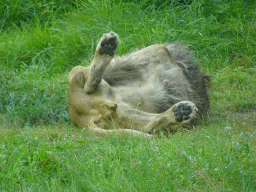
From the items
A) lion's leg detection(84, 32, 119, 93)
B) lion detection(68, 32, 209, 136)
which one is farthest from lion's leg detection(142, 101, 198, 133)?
lion's leg detection(84, 32, 119, 93)

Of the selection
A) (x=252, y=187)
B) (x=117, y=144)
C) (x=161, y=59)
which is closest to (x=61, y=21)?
(x=161, y=59)

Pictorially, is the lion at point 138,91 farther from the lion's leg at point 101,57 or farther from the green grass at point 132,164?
the green grass at point 132,164

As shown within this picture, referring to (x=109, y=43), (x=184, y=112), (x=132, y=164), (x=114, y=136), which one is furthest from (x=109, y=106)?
(x=132, y=164)

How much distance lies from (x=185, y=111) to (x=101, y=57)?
1.05m

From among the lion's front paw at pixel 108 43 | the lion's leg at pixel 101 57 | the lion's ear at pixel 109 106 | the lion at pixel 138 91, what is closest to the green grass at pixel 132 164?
the lion at pixel 138 91

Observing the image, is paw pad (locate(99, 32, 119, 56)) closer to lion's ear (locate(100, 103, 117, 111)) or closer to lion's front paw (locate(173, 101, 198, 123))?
lion's ear (locate(100, 103, 117, 111))

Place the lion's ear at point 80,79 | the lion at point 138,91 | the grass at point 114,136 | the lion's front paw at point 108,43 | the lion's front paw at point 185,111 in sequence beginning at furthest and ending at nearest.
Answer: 1. the lion's ear at point 80,79
2. the lion's front paw at point 108,43
3. the lion at point 138,91
4. the lion's front paw at point 185,111
5. the grass at point 114,136

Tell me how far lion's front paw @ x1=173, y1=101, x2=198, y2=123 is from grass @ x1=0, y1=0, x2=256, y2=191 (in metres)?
0.15

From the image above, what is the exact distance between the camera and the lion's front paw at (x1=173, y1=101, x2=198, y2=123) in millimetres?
3699

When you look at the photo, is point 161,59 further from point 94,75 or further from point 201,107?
point 94,75

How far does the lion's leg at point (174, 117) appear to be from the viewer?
371 centimetres

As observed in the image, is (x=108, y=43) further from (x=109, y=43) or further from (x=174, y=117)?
(x=174, y=117)

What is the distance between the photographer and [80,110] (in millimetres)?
4359

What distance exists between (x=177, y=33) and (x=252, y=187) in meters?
4.46
